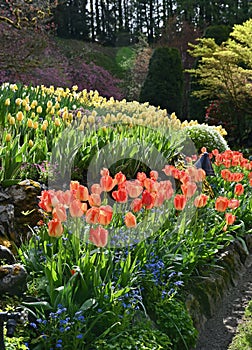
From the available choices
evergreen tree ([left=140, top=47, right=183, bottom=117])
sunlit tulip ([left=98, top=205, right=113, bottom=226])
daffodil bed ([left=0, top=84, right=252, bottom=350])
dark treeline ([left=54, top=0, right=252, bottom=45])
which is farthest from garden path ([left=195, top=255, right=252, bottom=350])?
dark treeline ([left=54, top=0, right=252, bottom=45])

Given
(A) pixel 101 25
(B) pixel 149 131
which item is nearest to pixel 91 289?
(B) pixel 149 131

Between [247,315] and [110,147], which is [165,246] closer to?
[247,315]

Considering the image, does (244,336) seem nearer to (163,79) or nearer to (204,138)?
(204,138)

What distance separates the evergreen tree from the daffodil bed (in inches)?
432

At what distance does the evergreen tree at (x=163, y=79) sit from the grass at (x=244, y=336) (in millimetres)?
12872

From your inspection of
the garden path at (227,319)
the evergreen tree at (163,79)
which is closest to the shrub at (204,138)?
the garden path at (227,319)

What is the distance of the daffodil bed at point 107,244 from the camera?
261cm

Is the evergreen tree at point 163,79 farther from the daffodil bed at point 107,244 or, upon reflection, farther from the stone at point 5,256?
the stone at point 5,256

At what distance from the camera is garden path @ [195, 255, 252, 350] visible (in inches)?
131

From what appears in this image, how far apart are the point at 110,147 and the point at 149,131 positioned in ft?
3.57

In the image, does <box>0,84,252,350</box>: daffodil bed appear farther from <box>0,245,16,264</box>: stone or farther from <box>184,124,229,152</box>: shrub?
<box>184,124,229,152</box>: shrub

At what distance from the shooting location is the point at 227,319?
3.70m

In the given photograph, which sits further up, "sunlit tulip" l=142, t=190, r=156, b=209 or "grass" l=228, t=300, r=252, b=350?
"sunlit tulip" l=142, t=190, r=156, b=209

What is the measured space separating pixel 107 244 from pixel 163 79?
13.5 metres
